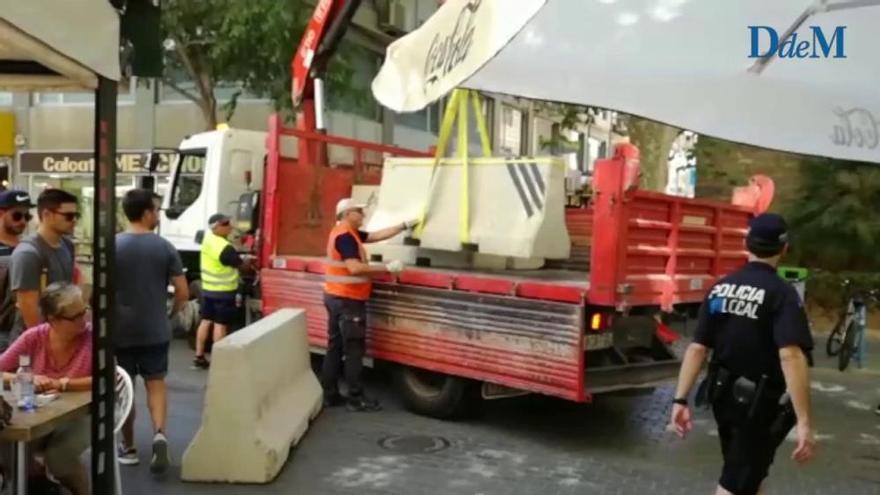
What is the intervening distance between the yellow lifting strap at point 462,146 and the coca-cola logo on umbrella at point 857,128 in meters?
4.57

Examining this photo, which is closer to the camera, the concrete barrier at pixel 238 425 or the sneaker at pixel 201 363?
the concrete barrier at pixel 238 425

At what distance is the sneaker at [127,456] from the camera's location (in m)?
6.20

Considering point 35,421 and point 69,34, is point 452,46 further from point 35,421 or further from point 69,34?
point 35,421

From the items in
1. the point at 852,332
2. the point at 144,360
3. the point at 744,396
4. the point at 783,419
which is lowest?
the point at 852,332

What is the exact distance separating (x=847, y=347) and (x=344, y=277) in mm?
6533

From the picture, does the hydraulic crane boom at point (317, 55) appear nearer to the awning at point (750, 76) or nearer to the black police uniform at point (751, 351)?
the black police uniform at point (751, 351)

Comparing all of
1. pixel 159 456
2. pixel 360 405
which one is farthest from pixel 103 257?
pixel 360 405

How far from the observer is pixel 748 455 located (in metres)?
4.43

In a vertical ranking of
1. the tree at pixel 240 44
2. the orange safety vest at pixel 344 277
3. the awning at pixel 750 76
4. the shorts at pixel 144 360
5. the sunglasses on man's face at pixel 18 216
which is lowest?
the shorts at pixel 144 360

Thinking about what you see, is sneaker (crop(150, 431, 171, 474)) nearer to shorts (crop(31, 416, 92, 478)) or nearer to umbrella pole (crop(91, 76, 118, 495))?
shorts (crop(31, 416, 92, 478))

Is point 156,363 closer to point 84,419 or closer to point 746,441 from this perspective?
point 84,419

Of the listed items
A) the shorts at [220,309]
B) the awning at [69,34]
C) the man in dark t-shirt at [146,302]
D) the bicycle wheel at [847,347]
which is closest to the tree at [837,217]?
the bicycle wheel at [847,347]

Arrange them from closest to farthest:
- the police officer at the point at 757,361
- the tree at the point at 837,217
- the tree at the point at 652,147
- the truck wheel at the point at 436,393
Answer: the police officer at the point at 757,361
the truck wheel at the point at 436,393
the tree at the point at 837,217
the tree at the point at 652,147

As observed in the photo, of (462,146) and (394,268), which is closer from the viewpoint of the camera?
(394,268)
